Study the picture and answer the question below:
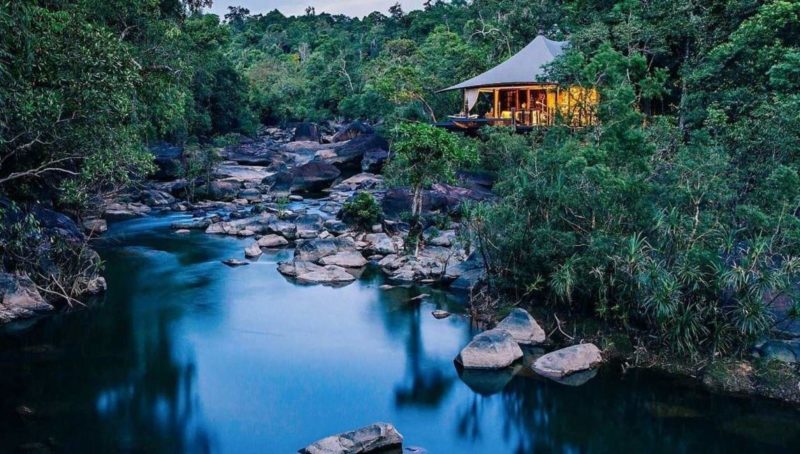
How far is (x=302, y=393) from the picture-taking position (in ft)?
35.3

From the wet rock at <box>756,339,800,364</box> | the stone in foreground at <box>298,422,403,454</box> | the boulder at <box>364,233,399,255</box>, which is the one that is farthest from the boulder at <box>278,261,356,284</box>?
the wet rock at <box>756,339,800,364</box>

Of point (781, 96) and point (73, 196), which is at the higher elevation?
point (781, 96)

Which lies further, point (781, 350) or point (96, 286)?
point (96, 286)

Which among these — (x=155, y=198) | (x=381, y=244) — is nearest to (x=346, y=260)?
(x=381, y=244)

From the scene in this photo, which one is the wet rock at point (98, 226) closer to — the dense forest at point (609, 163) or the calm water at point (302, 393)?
the dense forest at point (609, 163)

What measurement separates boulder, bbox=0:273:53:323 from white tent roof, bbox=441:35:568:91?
760 inches

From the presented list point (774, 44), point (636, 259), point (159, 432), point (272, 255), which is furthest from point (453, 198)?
point (159, 432)

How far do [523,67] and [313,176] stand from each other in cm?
1061

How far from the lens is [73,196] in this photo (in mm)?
14578

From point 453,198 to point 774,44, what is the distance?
10.3 meters

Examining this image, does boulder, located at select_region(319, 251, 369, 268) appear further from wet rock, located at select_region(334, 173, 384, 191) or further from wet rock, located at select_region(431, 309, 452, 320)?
wet rock, located at select_region(334, 173, 384, 191)

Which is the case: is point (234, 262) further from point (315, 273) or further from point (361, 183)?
point (361, 183)

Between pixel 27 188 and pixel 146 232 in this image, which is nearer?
pixel 27 188

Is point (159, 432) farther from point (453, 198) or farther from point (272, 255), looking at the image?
point (453, 198)
